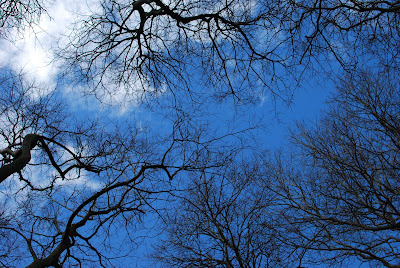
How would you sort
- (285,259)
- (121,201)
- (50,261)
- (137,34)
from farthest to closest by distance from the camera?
(285,259)
(121,201)
(137,34)
(50,261)

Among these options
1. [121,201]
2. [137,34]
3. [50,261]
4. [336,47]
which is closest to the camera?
[336,47]

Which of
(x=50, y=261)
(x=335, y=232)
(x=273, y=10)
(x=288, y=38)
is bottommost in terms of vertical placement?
(x=50, y=261)

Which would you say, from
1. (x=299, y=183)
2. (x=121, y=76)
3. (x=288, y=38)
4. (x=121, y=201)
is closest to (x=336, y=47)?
(x=288, y=38)

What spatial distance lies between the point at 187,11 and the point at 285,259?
20.3ft

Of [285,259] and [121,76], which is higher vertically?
[121,76]

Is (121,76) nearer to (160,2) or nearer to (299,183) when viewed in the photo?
(160,2)

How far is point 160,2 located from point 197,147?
233cm

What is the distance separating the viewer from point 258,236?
760 centimetres

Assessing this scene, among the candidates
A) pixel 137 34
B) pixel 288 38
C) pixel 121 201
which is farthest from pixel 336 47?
pixel 121 201

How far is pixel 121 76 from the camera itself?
17.7 feet

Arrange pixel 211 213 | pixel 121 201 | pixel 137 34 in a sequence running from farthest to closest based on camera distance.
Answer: pixel 211 213, pixel 121 201, pixel 137 34

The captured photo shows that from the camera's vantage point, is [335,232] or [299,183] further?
[299,183]

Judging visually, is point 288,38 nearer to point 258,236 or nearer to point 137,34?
point 137,34

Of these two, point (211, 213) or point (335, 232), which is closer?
point (335, 232)
